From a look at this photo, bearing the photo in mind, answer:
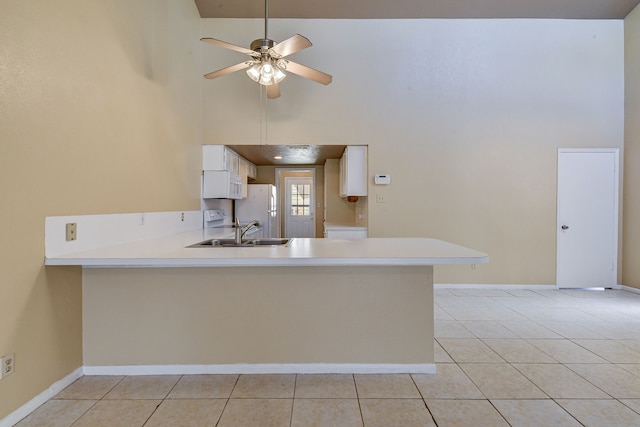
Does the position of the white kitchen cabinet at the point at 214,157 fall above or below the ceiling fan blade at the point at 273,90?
below

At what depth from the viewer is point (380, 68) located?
3850mm

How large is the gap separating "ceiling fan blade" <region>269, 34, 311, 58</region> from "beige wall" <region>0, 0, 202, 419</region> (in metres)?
1.17

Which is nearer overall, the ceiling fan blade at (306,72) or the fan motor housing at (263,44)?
the fan motor housing at (263,44)

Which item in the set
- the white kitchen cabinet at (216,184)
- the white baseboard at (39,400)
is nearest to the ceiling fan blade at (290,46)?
the white kitchen cabinet at (216,184)

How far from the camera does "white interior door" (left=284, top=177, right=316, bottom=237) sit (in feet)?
23.4

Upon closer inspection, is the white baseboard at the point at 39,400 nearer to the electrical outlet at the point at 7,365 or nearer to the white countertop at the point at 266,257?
the electrical outlet at the point at 7,365

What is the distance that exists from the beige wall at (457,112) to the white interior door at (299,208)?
3.24m

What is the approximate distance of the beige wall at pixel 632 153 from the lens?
375cm

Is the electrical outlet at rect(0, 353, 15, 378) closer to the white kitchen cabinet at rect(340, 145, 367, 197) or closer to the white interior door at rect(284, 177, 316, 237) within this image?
the white kitchen cabinet at rect(340, 145, 367, 197)

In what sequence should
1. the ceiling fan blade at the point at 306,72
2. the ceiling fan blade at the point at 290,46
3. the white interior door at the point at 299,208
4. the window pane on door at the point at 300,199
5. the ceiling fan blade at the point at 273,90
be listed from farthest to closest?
A: the window pane on door at the point at 300,199 < the white interior door at the point at 299,208 < the ceiling fan blade at the point at 273,90 < the ceiling fan blade at the point at 306,72 < the ceiling fan blade at the point at 290,46

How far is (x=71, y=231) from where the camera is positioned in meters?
1.79

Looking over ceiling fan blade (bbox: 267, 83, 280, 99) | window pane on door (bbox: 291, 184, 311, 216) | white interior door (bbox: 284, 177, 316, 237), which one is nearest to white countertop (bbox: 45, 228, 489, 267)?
ceiling fan blade (bbox: 267, 83, 280, 99)

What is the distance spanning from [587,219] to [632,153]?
957mm

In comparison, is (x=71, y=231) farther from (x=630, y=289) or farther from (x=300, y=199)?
(x=630, y=289)
